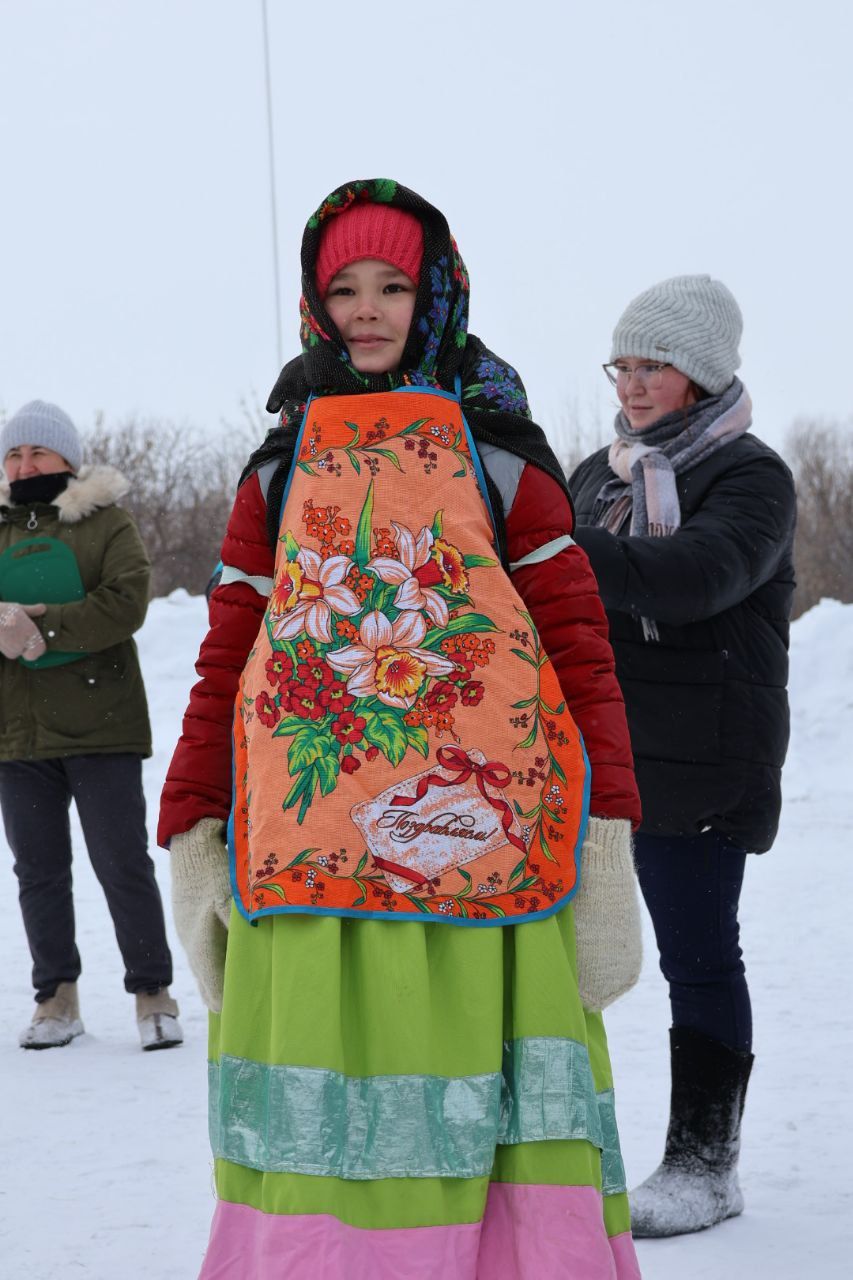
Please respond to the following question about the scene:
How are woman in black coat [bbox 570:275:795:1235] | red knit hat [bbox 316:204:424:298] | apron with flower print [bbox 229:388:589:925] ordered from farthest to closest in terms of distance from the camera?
woman in black coat [bbox 570:275:795:1235]
red knit hat [bbox 316:204:424:298]
apron with flower print [bbox 229:388:589:925]

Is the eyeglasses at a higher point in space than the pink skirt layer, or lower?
higher

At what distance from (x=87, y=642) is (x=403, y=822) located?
108 inches

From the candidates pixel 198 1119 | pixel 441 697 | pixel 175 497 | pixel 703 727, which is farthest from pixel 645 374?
pixel 175 497

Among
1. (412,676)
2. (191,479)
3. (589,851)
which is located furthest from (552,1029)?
(191,479)

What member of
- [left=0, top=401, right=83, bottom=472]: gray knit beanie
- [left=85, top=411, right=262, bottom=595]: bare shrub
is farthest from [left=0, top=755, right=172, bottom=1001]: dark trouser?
[left=85, top=411, right=262, bottom=595]: bare shrub

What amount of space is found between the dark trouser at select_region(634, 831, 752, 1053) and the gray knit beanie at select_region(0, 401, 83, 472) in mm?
2544

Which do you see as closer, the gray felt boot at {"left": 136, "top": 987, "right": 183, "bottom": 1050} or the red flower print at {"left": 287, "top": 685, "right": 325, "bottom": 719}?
the red flower print at {"left": 287, "top": 685, "right": 325, "bottom": 719}

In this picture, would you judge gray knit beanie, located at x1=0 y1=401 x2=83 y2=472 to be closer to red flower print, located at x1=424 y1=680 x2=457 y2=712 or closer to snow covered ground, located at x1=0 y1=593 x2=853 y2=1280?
snow covered ground, located at x1=0 y1=593 x2=853 y2=1280

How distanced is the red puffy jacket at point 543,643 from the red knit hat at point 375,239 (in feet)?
→ 1.05

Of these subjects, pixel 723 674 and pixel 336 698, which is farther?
pixel 723 674

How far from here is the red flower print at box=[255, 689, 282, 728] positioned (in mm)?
2146

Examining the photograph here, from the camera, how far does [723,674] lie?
3082 mm

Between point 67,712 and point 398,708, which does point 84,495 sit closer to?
point 67,712

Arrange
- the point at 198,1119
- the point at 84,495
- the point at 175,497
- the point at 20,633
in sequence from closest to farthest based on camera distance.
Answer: the point at 198,1119 → the point at 20,633 → the point at 84,495 → the point at 175,497
